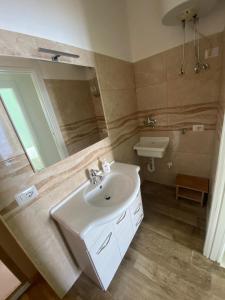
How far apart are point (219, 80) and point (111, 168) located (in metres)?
1.38

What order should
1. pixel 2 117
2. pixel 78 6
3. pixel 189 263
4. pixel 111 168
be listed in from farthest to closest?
1. pixel 111 168
2. pixel 189 263
3. pixel 78 6
4. pixel 2 117

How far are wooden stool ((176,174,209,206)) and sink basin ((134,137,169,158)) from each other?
0.48m

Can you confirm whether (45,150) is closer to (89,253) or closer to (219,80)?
(89,253)

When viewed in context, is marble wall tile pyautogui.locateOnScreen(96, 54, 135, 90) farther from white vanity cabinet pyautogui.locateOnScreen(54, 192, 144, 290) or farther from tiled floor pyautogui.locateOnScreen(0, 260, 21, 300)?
tiled floor pyautogui.locateOnScreen(0, 260, 21, 300)

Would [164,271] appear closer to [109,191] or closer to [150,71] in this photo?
[109,191]

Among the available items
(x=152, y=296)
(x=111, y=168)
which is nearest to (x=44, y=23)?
(x=111, y=168)

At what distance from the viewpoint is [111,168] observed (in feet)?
4.97

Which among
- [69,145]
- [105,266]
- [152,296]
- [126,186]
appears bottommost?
[152,296]

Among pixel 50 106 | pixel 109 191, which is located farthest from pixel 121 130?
pixel 50 106

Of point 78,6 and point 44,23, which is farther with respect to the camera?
point 78,6

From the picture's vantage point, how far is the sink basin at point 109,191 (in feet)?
3.92

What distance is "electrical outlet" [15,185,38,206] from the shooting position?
2.82 feet

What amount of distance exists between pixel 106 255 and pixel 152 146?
1.31 metres

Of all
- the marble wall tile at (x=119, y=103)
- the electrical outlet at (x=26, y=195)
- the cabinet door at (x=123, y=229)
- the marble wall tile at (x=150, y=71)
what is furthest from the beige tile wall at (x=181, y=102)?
the electrical outlet at (x=26, y=195)
